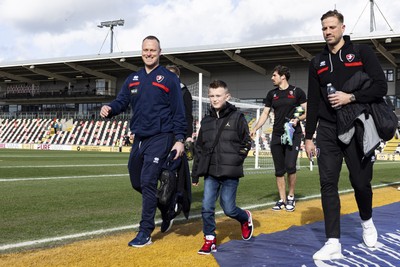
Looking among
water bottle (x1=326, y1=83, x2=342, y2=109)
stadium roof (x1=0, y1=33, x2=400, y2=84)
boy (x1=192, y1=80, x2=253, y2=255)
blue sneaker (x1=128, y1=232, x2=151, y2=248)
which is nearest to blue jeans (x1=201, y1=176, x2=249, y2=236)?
boy (x1=192, y1=80, x2=253, y2=255)

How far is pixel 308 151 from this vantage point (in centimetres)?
451

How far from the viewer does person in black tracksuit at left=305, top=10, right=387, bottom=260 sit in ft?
13.2

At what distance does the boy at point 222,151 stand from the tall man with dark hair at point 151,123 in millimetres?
288

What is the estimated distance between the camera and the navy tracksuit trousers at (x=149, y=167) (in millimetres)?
4293

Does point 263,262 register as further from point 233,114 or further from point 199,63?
point 199,63

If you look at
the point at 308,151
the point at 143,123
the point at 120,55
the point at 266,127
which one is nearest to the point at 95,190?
the point at 143,123

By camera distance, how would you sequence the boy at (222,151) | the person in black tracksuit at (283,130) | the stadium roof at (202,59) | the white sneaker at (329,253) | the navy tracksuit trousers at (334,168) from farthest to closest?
1. the stadium roof at (202,59)
2. the person in black tracksuit at (283,130)
3. the boy at (222,151)
4. the navy tracksuit trousers at (334,168)
5. the white sneaker at (329,253)

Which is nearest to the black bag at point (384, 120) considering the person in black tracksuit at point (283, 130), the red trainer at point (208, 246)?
the red trainer at point (208, 246)

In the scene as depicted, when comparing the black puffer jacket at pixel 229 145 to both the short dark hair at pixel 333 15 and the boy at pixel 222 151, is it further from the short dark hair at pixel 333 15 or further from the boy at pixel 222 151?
the short dark hair at pixel 333 15

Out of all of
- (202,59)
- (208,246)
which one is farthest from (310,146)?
(202,59)

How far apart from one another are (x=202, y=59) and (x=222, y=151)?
126 ft

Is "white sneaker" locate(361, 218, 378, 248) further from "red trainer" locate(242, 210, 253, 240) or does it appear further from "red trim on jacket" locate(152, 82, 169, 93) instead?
"red trim on jacket" locate(152, 82, 169, 93)

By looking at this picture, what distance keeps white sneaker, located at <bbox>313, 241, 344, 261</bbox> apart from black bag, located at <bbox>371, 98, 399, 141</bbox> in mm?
1048

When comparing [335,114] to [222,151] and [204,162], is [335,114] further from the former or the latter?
[204,162]
